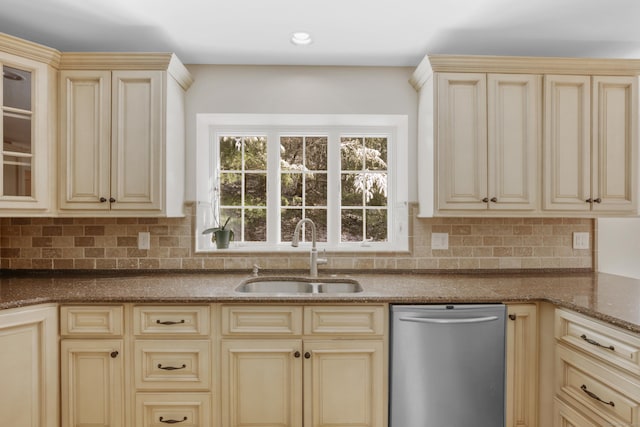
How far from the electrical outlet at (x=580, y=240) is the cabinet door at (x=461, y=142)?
874mm

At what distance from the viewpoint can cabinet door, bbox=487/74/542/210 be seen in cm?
221

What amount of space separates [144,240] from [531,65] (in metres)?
2.70

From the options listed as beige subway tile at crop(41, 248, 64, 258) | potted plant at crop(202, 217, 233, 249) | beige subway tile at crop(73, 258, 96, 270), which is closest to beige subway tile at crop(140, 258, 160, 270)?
beige subway tile at crop(73, 258, 96, 270)

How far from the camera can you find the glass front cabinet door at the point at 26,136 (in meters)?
1.99

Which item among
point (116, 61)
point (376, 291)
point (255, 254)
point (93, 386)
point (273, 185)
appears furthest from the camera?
point (273, 185)

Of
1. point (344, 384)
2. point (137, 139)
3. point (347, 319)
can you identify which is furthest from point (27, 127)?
point (344, 384)

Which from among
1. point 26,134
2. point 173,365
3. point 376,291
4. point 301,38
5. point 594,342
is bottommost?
point 173,365

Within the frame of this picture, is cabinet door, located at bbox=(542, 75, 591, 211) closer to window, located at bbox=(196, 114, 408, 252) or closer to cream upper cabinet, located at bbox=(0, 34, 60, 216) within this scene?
window, located at bbox=(196, 114, 408, 252)

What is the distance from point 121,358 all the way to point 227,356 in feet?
1.74

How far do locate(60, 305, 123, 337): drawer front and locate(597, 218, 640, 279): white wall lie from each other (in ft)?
9.97

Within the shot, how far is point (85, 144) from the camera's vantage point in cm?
215

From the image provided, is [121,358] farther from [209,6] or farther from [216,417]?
[209,6]

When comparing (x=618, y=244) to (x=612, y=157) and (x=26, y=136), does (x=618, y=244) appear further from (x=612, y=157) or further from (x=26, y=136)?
(x=26, y=136)

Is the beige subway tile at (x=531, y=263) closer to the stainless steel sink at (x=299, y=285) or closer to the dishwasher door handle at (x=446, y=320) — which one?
the dishwasher door handle at (x=446, y=320)
